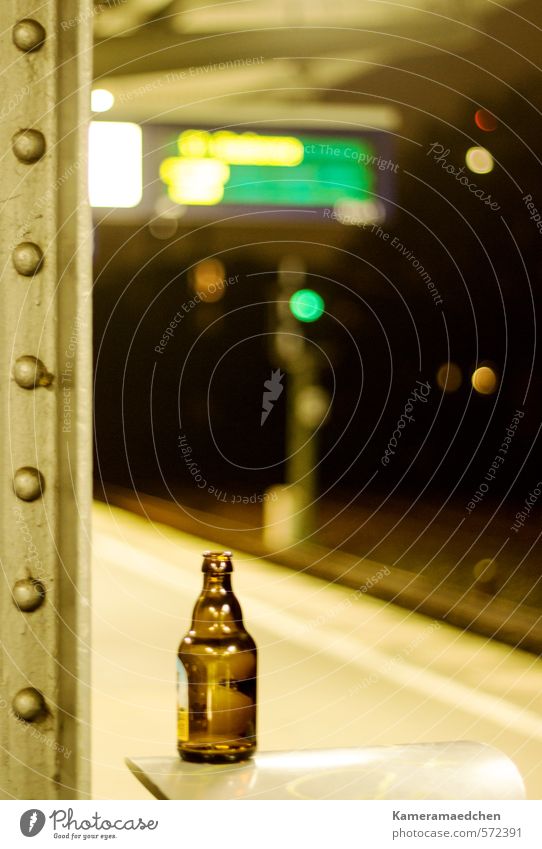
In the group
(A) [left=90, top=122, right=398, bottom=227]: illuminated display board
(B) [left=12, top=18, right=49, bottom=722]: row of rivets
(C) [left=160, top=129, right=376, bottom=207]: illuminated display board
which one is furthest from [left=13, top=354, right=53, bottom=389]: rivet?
(C) [left=160, top=129, right=376, bottom=207]: illuminated display board

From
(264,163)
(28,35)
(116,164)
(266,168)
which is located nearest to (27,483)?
(28,35)

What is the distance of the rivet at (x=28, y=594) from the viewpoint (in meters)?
1.04

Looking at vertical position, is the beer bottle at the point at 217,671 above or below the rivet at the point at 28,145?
below

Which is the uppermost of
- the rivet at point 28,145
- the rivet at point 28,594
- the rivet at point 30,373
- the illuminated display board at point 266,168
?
the illuminated display board at point 266,168

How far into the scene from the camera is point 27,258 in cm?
103

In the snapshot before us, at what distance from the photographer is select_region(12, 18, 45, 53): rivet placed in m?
1.02

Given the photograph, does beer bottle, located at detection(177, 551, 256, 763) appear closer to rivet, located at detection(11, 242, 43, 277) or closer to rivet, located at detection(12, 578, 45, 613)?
rivet, located at detection(12, 578, 45, 613)

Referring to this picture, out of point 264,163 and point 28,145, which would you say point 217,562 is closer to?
point 28,145

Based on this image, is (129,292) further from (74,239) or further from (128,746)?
(74,239)

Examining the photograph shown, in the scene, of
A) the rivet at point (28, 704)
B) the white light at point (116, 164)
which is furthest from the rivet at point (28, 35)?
the white light at point (116, 164)

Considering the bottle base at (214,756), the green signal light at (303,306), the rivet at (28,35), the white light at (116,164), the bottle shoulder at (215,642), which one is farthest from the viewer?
the green signal light at (303,306)

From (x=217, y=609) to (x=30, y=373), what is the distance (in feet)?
1.58

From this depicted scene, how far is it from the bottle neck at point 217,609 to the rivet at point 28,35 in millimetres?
616

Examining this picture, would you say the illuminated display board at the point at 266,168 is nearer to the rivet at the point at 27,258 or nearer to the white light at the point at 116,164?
the white light at the point at 116,164
